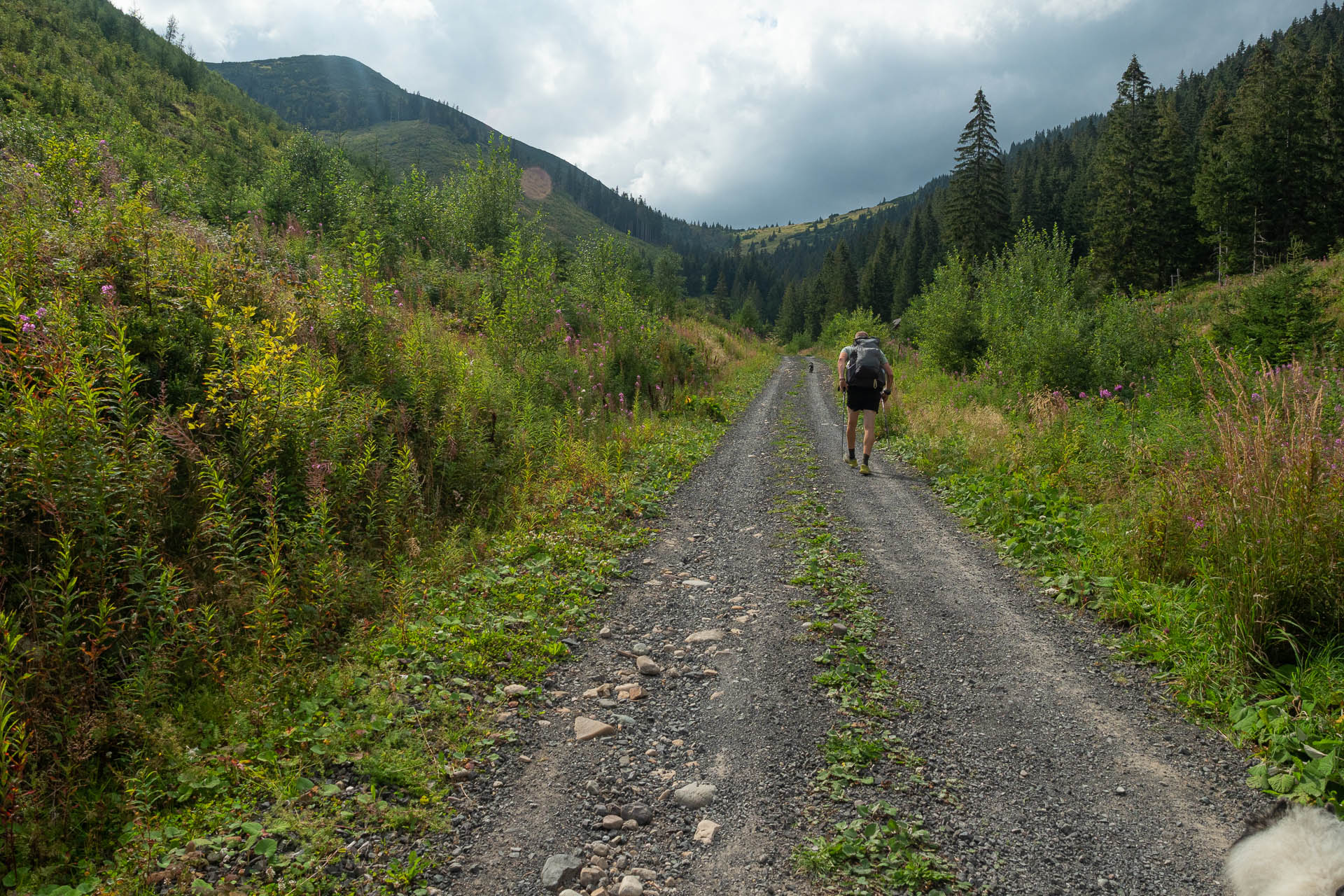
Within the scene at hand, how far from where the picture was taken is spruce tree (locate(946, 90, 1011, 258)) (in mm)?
42500

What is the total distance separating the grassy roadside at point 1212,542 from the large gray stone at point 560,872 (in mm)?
3328

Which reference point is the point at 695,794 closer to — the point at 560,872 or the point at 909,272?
the point at 560,872

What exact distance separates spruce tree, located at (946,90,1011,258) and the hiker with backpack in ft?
123

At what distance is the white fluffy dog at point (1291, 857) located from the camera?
214 cm

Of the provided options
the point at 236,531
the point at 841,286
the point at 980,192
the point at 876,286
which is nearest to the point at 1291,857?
the point at 236,531

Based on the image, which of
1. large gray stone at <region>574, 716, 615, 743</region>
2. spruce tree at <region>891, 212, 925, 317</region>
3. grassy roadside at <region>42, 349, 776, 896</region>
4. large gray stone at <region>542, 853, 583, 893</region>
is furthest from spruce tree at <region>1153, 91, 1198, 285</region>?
large gray stone at <region>542, 853, 583, 893</region>

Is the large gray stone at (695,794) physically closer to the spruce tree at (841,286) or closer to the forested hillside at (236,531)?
the forested hillside at (236,531)

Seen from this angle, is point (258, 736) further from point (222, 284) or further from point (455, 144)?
point (455, 144)

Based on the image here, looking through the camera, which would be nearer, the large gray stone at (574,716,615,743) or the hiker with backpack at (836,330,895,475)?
the large gray stone at (574,716,615,743)

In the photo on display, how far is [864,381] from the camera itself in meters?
11.0

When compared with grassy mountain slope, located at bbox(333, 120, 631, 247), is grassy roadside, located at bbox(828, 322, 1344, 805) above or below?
below

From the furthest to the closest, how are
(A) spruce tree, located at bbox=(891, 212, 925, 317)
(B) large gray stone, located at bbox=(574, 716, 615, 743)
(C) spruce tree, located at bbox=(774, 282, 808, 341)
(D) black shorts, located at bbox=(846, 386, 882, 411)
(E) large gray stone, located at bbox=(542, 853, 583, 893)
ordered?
(C) spruce tree, located at bbox=(774, 282, 808, 341), (A) spruce tree, located at bbox=(891, 212, 925, 317), (D) black shorts, located at bbox=(846, 386, 882, 411), (B) large gray stone, located at bbox=(574, 716, 615, 743), (E) large gray stone, located at bbox=(542, 853, 583, 893)

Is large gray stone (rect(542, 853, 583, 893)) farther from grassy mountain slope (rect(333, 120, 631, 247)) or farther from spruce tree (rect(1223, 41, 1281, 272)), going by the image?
grassy mountain slope (rect(333, 120, 631, 247))

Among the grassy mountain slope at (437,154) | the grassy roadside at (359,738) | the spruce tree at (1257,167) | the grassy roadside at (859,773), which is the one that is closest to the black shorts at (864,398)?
the grassy roadside at (859,773)
